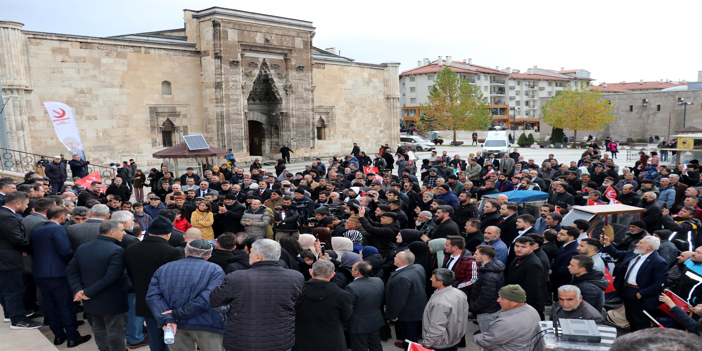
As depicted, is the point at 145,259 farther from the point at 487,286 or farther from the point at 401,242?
the point at 487,286

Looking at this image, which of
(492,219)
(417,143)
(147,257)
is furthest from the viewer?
(417,143)

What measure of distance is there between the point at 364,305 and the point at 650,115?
5685cm

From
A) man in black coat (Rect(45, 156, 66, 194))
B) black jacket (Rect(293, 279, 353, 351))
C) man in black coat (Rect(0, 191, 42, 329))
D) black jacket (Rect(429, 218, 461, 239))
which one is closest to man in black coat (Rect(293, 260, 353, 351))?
black jacket (Rect(293, 279, 353, 351))

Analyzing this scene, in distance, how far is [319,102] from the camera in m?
29.7

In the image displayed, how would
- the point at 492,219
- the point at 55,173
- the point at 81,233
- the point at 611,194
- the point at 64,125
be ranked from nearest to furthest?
the point at 81,233
the point at 492,219
the point at 611,194
the point at 55,173
the point at 64,125

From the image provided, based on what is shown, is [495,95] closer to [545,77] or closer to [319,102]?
[545,77]

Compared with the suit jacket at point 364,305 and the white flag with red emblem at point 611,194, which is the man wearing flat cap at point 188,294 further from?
the white flag with red emblem at point 611,194

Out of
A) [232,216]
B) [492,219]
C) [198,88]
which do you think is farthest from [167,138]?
[492,219]

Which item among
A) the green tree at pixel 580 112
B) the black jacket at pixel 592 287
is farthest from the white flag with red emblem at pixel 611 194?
the green tree at pixel 580 112

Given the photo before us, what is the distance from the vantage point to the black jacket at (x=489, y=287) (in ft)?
16.9

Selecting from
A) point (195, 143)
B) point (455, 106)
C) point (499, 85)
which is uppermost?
point (499, 85)

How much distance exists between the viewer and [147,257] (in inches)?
187

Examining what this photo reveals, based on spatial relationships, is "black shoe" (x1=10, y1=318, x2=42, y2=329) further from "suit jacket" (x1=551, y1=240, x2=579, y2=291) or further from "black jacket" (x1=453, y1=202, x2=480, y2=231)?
"suit jacket" (x1=551, y1=240, x2=579, y2=291)

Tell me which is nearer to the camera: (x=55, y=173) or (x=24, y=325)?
(x=24, y=325)
